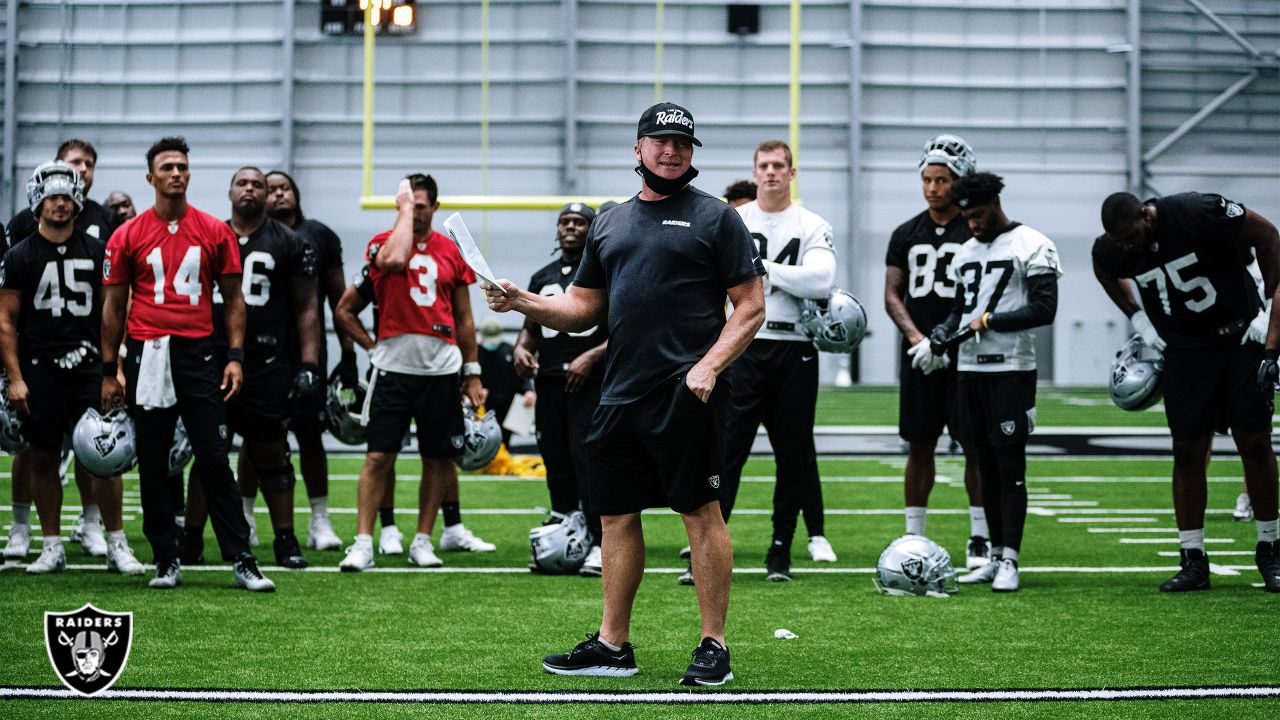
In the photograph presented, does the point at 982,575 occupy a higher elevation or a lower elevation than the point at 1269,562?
lower

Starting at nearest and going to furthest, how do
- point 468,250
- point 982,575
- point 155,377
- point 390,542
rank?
point 468,250 < point 155,377 < point 982,575 < point 390,542

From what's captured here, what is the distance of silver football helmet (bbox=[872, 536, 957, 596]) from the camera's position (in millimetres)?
6406

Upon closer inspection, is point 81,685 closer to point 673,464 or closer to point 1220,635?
point 673,464

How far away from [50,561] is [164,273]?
1.69m

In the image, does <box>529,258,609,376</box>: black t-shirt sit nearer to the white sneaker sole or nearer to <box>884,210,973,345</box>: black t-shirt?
<box>884,210,973,345</box>: black t-shirt

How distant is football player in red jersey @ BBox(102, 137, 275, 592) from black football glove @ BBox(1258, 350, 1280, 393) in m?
4.35

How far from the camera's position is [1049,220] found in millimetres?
29328

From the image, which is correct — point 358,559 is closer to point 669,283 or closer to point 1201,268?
point 669,283

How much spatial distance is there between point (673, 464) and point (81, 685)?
1844mm

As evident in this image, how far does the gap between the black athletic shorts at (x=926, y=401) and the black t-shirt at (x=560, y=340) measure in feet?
5.09

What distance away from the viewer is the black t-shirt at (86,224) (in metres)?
7.22

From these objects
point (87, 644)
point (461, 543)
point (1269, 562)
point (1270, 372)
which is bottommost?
point (461, 543)

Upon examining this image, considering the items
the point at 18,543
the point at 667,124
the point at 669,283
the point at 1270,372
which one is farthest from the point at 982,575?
the point at 18,543

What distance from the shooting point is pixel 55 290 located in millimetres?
7059
